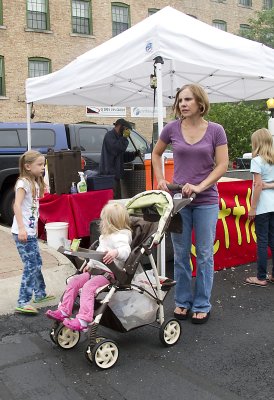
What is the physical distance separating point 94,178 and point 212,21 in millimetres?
27079

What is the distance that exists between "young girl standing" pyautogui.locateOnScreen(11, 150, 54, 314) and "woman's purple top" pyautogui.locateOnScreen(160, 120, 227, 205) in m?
1.31

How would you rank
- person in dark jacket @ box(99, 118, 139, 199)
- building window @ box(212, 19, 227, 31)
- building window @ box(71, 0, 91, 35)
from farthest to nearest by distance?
building window @ box(212, 19, 227, 31), building window @ box(71, 0, 91, 35), person in dark jacket @ box(99, 118, 139, 199)

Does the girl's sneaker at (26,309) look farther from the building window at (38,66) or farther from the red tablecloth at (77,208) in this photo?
the building window at (38,66)

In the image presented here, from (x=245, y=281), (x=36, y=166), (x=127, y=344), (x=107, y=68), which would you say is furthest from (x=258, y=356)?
(x=107, y=68)

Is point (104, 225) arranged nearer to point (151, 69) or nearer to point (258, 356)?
point (258, 356)

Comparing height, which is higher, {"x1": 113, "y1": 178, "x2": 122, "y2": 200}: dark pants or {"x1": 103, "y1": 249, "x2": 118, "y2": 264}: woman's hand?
{"x1": 113, "y1": 178, "x2": 122, "y2": 200}: dark pants

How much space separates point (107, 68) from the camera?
5.79 metres

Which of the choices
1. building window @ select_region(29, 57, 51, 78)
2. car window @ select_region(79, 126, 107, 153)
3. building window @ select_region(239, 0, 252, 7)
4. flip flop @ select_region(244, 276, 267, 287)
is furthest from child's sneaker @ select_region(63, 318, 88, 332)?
building window @ select_region(239, 0, 252, 7)

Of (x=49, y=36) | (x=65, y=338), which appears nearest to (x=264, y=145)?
(x=65, y=338)

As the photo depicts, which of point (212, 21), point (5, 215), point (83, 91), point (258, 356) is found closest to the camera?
point (258, 356)

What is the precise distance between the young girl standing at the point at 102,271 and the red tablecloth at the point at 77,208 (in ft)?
9.76

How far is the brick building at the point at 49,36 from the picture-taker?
923 inches

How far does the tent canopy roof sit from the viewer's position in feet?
17.0

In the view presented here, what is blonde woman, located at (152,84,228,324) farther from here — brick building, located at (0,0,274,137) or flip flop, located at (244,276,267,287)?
brick building, located at (0,0,274,137)
